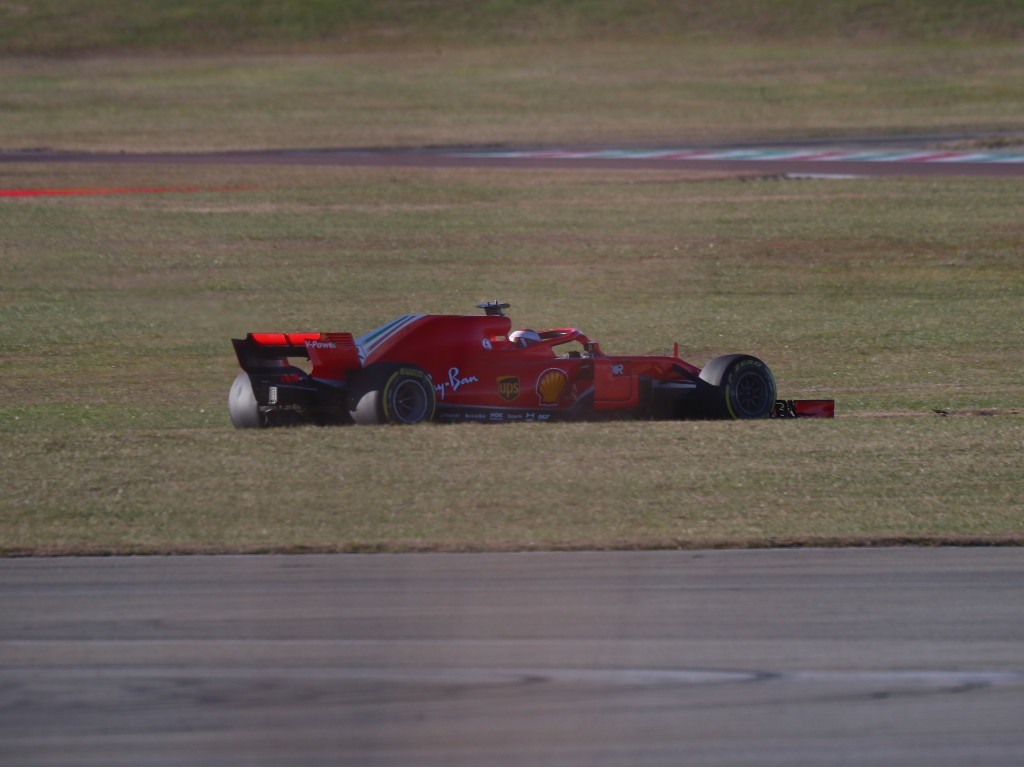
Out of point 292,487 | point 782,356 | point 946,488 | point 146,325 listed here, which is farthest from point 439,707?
point 146,325

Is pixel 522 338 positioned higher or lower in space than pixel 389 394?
higher

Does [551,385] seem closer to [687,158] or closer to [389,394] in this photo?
[389,394]

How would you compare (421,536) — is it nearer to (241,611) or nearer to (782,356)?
(241,611)

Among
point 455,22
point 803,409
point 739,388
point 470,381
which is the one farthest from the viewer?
point 455,22

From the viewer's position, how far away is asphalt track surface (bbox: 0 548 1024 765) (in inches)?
180

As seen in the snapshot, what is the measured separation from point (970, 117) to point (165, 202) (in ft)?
79.3

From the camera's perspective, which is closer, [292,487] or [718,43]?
[292,487]

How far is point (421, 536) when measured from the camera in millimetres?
6715

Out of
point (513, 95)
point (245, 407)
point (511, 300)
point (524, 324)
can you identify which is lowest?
point (245, 407)

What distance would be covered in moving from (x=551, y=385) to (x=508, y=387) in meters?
0.34

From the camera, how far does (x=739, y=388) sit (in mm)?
9711

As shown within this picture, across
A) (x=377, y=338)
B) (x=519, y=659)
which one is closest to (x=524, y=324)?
(x=377, y=338)

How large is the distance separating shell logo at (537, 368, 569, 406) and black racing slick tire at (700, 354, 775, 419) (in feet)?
3.73

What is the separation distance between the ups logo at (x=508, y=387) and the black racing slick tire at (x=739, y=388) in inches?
59.3
